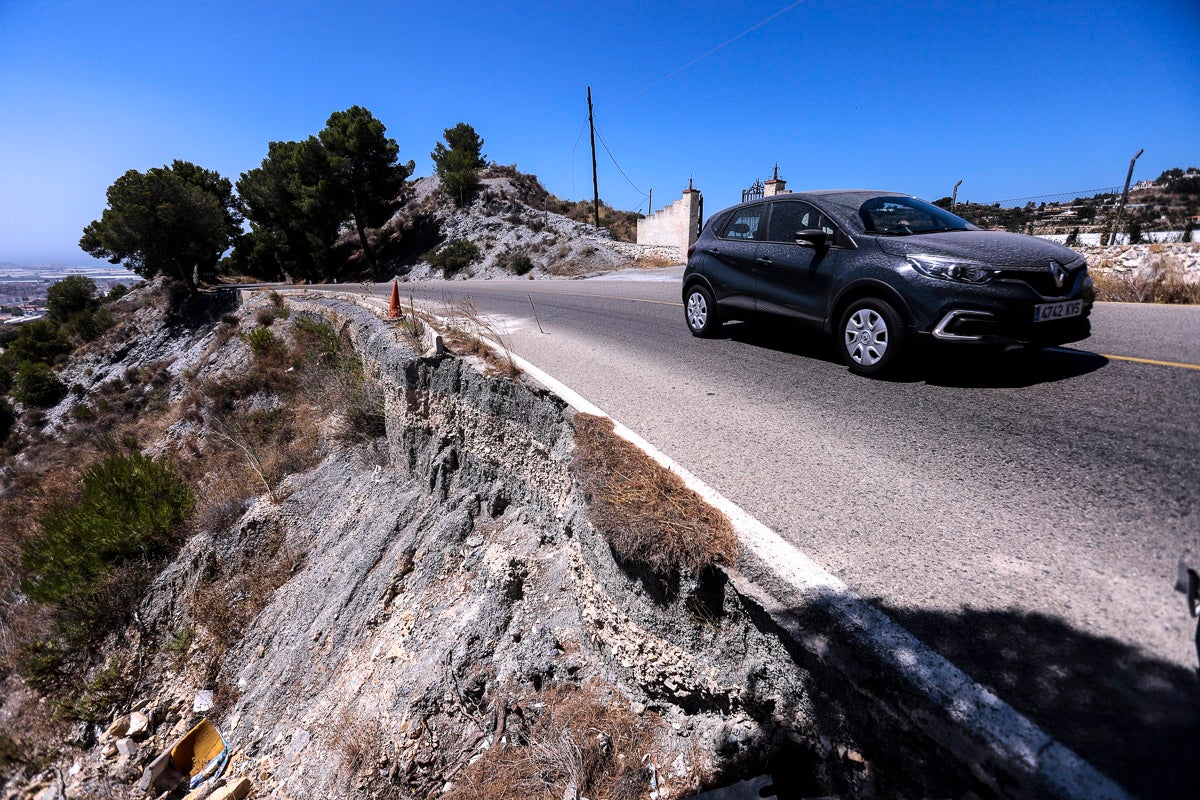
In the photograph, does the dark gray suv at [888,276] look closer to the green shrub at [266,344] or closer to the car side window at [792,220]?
the car side window at [792,220]

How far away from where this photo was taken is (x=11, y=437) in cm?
2716

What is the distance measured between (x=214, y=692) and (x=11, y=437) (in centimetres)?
3350

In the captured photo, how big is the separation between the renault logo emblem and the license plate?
170 mm

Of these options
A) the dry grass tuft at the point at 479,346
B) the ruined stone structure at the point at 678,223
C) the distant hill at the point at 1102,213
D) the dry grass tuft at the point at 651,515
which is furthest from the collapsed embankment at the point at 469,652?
the ruined stone structure at the point at 678,223

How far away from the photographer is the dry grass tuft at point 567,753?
104 inches

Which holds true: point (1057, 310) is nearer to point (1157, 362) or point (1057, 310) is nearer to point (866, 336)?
point (1157, 362)

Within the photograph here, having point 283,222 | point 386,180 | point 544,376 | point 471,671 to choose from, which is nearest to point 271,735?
point 471,671

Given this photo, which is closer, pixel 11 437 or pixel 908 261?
pixel 908 261

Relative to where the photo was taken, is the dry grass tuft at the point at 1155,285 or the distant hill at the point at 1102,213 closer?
the dry grass tuft at the point at 1155,285

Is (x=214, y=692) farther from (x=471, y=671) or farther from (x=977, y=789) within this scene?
(x=977, y=789)

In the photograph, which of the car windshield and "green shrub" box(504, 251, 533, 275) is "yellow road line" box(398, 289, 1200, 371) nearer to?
the car windshield

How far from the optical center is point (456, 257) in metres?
34.0

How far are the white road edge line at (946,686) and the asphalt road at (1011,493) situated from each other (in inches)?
2.6

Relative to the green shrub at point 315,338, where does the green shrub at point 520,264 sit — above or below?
above
